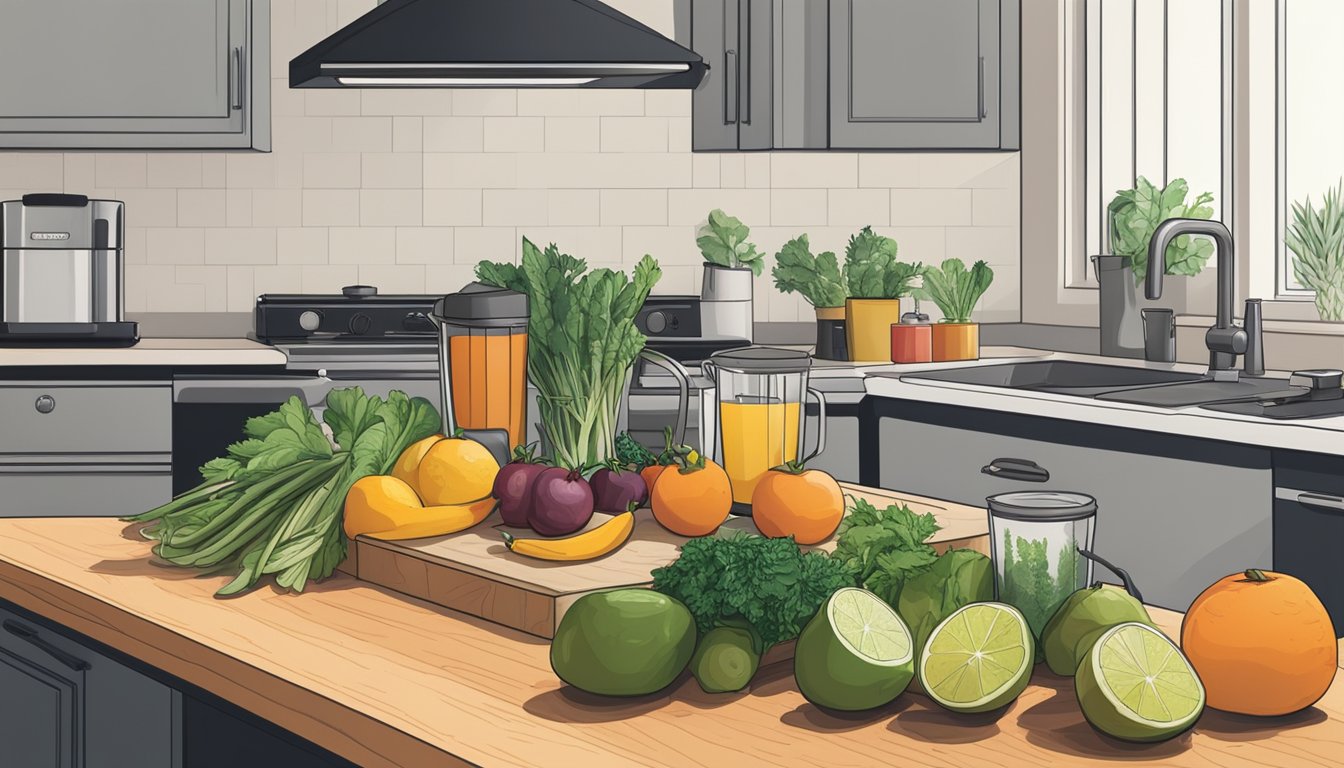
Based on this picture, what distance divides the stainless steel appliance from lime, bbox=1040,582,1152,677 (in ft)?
10.4

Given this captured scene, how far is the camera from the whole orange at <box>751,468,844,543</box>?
58.2 inches

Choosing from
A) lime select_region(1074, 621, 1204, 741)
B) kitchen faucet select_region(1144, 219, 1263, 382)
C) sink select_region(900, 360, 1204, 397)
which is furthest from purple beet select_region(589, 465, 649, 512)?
kitchen faucet select_region(1144, 219, 1263, 382)

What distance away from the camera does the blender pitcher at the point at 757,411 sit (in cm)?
174

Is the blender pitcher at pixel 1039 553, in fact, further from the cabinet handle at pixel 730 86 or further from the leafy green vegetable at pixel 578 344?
the cabinet handle at pixel 730 86

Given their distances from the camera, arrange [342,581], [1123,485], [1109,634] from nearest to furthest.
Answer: [1109,634] < [342,581] < [1123,485]

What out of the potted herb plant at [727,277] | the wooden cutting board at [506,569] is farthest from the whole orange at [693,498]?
the potted herb plant at [727,277]

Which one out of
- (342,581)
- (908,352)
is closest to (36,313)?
(908,352)

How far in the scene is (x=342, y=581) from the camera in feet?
4.96

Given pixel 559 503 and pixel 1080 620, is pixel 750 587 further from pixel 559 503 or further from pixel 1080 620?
pixel 559 503

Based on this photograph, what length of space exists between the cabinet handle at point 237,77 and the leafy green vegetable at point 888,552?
3098mm

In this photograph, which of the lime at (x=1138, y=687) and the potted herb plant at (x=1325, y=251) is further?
the potted herb plant at (x=1325, y=251)

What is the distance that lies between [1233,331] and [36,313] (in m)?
3.05

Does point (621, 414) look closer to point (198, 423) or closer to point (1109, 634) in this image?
point (1109, 634)

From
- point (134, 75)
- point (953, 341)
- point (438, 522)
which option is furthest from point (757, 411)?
point (134, 75)
